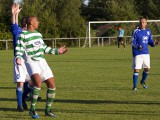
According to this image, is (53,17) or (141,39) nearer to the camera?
(141,39)

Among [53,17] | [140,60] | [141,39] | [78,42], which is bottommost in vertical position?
[78,42]

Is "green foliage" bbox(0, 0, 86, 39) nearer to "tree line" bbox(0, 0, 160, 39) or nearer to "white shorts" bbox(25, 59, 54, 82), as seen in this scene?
"tree line" bbox(0, 0, 160, 39)

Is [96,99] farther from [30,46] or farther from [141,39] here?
[30,46]

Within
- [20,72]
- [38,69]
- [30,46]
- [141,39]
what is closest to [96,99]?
[20,72]

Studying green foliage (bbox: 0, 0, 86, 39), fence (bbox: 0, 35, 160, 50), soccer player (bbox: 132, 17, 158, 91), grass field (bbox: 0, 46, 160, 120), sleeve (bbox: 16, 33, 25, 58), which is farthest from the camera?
green foliage (bbox: 0, 0, 86, 39)

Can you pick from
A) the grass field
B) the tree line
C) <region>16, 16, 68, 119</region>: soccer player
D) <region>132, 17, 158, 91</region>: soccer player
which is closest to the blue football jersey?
<region>132, 17, 158, 91</region>: soccer player

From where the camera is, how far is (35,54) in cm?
834

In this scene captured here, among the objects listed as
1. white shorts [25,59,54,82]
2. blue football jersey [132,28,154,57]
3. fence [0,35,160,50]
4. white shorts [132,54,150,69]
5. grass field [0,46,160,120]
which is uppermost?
blue football jersey [132,28,154,57]

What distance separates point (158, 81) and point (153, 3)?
53.2 m

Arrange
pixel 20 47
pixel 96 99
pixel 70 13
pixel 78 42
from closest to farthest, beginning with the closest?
pixel 20 47
pixel 96 99
pixel 78 42
pixel 70 13

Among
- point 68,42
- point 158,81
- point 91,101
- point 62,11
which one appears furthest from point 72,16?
point 91,101

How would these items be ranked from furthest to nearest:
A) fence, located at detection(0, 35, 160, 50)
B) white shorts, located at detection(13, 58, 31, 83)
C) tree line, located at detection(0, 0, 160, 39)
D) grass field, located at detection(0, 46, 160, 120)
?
tree line, located at detection(0, 0, 160, 39) < fence, located at detection(0, 35, 160, 50) < white shorts, located at detection(13, 58, 31, 83) < grass field, located at detection(0, 46, 160, 120)

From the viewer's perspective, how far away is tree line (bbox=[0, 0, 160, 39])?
50156mm

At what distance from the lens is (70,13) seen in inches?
2159
